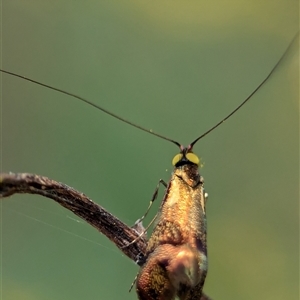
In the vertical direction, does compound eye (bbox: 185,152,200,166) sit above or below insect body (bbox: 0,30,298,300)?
above

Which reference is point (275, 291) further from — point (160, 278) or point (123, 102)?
point (160, 278)

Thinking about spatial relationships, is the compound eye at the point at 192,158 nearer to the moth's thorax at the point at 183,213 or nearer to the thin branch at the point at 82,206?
the moth's thorax at the point at 183,213

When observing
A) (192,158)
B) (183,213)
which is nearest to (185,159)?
(192,158)

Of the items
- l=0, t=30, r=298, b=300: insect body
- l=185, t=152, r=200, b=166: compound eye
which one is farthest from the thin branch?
l=185, t=152, r=200, b=166: compound eye

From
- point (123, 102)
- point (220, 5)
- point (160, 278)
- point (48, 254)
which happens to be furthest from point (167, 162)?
point (160, 278)

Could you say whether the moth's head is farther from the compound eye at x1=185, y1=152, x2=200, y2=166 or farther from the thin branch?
the thin branch

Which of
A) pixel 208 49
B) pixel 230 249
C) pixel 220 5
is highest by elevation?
pixel 220 5
